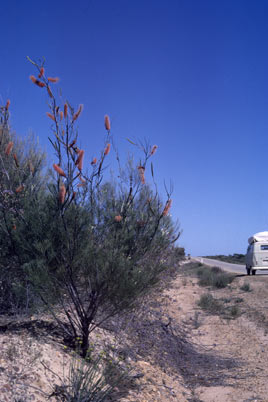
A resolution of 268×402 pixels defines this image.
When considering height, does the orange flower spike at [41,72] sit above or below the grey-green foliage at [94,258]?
above

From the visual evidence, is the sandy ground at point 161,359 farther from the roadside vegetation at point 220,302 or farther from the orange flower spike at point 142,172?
the orange flower spike at point 142,172

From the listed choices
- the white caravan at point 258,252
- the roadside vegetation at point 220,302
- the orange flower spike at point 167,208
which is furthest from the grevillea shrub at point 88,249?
the white caravan at point 258,252

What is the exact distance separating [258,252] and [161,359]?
18.4 meters

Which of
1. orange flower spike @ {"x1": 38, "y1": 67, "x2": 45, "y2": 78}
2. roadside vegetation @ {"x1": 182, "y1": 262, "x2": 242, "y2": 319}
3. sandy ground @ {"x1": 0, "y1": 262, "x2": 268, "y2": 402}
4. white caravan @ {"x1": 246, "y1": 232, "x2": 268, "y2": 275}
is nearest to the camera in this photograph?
sandy ground @ {"x1": 0, "y1": 262, "x2": 268, "y2": 402}

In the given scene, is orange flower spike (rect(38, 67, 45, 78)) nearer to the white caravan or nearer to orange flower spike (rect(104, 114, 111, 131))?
orange flower spike (rect(104, 114, 111, 131))

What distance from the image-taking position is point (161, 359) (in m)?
8.37

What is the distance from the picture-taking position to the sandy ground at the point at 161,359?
5.19 m

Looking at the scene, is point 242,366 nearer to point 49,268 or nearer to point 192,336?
point 192,336

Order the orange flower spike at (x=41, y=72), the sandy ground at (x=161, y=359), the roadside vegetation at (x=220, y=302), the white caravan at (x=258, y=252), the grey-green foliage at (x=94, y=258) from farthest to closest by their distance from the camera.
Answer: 1. the white caravan at (x=258, y=252)
2. the roadside vegetation at (x=220, y=302)
3. the grey-green foliage at (x=94, y=258)
4. the orange flower spike at (x=41, y=72)
5. the sandy ground at (x=161, y=359)

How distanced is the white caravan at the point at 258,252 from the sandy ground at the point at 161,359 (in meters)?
12.6

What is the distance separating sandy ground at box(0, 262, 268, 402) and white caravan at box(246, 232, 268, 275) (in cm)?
1258

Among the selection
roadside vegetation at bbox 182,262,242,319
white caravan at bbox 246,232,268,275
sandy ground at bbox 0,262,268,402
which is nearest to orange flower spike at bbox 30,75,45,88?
sandy ground at bbox 0,262,268,402

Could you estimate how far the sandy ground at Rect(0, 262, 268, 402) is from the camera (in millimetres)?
5188

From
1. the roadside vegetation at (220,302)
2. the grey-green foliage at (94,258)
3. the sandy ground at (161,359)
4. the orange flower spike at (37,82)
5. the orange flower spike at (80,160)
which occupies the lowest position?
the sandy ground at (161,359)
